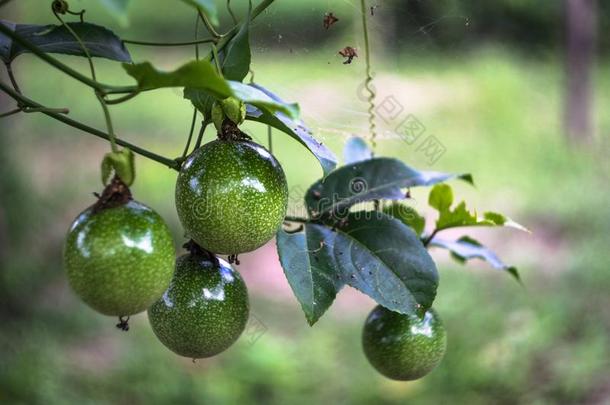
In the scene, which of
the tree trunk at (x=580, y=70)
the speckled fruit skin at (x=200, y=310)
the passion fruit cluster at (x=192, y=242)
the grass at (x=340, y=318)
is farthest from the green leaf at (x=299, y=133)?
the tree trunk at (x=580, y=70)

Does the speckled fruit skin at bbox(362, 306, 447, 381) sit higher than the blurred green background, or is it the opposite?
the blurred green background

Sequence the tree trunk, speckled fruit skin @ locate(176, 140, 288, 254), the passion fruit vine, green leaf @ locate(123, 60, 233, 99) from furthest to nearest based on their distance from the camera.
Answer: the tree trunk
speckled fruit skin @ locate(176, 140, 288, 254)
the passion fruit vine
green leaf @ locate(123, 60, 233, 99)

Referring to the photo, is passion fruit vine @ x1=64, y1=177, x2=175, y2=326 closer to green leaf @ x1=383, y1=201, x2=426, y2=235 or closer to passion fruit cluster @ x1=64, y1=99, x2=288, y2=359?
passion fruit cluster @ x1=64, y1=99, x2=288, y2=359

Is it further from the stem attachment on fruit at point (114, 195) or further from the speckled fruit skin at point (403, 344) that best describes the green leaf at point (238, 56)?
the speckled fruit skin at point (403, 344)

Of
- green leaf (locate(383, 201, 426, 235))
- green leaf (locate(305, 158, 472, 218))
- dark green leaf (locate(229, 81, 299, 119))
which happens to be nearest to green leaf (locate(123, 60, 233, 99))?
dark green leaf (locate(229, 81, 299, 119))

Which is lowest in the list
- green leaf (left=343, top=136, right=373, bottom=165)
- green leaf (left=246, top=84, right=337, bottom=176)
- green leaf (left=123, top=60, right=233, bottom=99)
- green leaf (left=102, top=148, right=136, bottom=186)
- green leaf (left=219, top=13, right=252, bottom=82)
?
green leaf (left=102, top=148, right=136, bottom=186)

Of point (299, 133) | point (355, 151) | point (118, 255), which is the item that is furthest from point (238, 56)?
point (355, 151)
